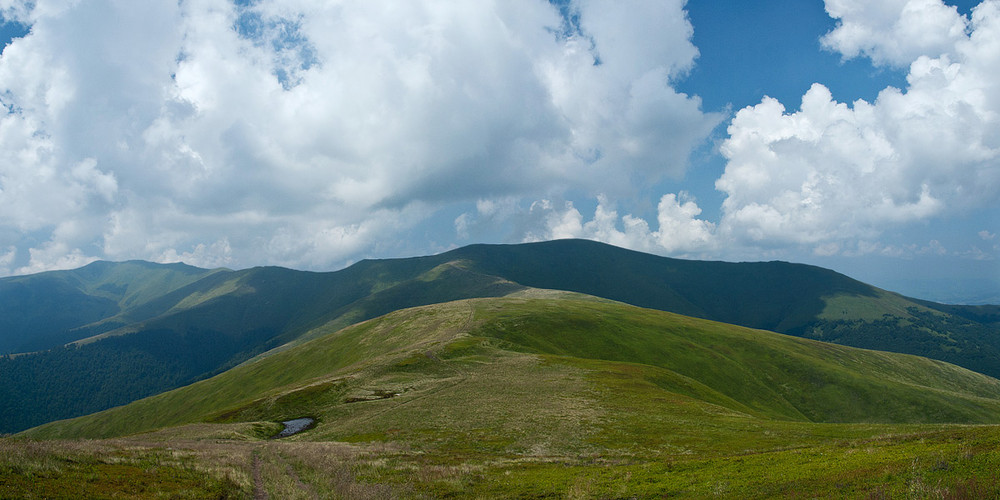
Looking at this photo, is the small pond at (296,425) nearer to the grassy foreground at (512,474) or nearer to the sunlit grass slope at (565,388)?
the sunlit grass slope at (565,388)

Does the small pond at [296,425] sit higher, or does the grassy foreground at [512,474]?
the grassy foreground at [512,474]

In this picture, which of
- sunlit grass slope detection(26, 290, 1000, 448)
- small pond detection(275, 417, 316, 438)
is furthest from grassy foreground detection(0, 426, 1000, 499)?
small pond detection(275, 417, 316, 438)

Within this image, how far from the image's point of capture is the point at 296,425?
69.8m

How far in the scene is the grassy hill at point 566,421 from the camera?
25.6 metres

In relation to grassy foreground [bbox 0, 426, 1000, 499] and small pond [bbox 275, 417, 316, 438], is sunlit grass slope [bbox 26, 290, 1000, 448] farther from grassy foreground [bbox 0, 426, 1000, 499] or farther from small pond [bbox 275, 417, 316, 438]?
grassy foreground [bbox 0, 426, 1000, 499]

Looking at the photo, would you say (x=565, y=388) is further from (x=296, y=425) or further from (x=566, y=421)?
(x=296, y=425)

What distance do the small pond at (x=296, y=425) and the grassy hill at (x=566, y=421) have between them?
211 cm

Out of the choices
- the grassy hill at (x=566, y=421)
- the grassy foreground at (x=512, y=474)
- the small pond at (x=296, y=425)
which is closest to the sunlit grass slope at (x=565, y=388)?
the grassy hill at (x=566, y=421)

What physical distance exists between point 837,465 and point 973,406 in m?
130

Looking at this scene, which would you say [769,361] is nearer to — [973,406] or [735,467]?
[973,406]

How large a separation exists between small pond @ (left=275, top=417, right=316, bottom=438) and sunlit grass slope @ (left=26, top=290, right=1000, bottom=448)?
6.60ft

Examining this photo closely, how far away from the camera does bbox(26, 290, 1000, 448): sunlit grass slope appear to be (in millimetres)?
53688

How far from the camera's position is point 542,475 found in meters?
31.7

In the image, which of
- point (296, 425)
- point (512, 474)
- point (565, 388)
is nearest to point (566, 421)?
point (565, 388)
